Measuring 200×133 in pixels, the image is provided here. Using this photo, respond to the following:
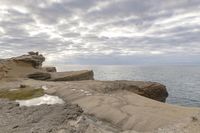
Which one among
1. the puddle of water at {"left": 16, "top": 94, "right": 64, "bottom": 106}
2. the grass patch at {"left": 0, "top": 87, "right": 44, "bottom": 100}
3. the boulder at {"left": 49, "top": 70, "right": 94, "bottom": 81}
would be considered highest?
the boulder at {"left": 49, "top": 70, "right": 94, "bottom": 81}

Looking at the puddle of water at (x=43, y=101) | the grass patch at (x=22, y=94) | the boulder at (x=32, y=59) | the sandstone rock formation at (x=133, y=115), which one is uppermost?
the boulder at (x=32, y=59)

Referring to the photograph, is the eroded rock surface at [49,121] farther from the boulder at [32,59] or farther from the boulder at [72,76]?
the boulder at [32,59]

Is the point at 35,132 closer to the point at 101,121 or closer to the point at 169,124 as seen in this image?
the point at 101,121

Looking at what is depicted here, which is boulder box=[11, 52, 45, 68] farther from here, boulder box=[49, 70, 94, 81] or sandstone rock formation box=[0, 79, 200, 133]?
sandstone rock formation box=[0, 79, 200, 133]

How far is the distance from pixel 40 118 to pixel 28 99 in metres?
6.26

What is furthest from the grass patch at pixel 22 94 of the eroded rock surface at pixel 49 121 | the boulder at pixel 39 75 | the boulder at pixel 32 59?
the boulder at pixel 32 59

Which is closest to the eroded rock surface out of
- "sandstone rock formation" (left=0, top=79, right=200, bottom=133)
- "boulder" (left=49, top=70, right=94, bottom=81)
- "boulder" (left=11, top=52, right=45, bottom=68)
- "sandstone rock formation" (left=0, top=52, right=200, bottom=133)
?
"sandstone rock formation" (left=0, top=52, right=200, bottom=133)

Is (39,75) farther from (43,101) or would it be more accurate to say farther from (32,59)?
(43,101)

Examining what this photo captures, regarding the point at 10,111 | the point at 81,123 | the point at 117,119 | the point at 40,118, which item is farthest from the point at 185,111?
the point at 10,111

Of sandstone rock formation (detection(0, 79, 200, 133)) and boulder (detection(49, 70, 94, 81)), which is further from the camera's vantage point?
boulder (detection(49, 70, 94, 81))

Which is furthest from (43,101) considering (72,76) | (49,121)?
(72,76)

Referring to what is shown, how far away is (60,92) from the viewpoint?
2000 cm

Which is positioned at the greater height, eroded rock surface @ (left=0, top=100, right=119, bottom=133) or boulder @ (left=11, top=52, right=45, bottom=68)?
boulder @ (left=11, top=52, right=45, bottom=68)

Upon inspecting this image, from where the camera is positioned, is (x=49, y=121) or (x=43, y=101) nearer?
(x=49, y=121)
